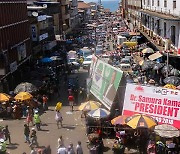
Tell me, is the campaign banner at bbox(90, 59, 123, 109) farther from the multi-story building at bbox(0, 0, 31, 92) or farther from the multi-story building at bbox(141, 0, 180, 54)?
the multi-story building at bbox(0, 0, 31, 92)

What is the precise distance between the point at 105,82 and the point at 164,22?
18151 mm

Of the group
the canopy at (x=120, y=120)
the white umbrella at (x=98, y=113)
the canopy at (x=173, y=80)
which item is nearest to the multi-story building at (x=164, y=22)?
the canopy at (x=173, y=80)

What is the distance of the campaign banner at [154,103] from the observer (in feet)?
72.1

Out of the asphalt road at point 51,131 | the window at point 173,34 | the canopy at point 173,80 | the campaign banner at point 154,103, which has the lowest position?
the asphalt road at point 51,131

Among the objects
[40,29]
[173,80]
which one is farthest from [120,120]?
[40,29]

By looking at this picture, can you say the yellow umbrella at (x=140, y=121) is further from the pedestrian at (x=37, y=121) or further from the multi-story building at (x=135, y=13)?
the multi-story building at (x=135, y=13)

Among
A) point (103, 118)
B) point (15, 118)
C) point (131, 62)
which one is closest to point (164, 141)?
point (103, 118)

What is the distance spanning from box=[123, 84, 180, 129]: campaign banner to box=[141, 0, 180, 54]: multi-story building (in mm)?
12813

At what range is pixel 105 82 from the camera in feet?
88.3

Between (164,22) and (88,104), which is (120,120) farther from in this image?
(164,22)

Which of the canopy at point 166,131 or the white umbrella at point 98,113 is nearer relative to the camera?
the canopy at point 166,131

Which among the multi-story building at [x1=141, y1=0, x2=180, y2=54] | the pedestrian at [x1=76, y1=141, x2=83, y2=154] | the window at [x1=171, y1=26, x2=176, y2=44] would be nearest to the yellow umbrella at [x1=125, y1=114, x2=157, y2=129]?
the pedestrian at [x1=76, y1=141, x2=83, y2=154]

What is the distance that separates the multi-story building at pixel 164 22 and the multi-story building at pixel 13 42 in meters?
16.0

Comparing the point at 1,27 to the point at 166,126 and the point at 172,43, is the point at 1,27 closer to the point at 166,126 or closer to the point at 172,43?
the point at 172,43
